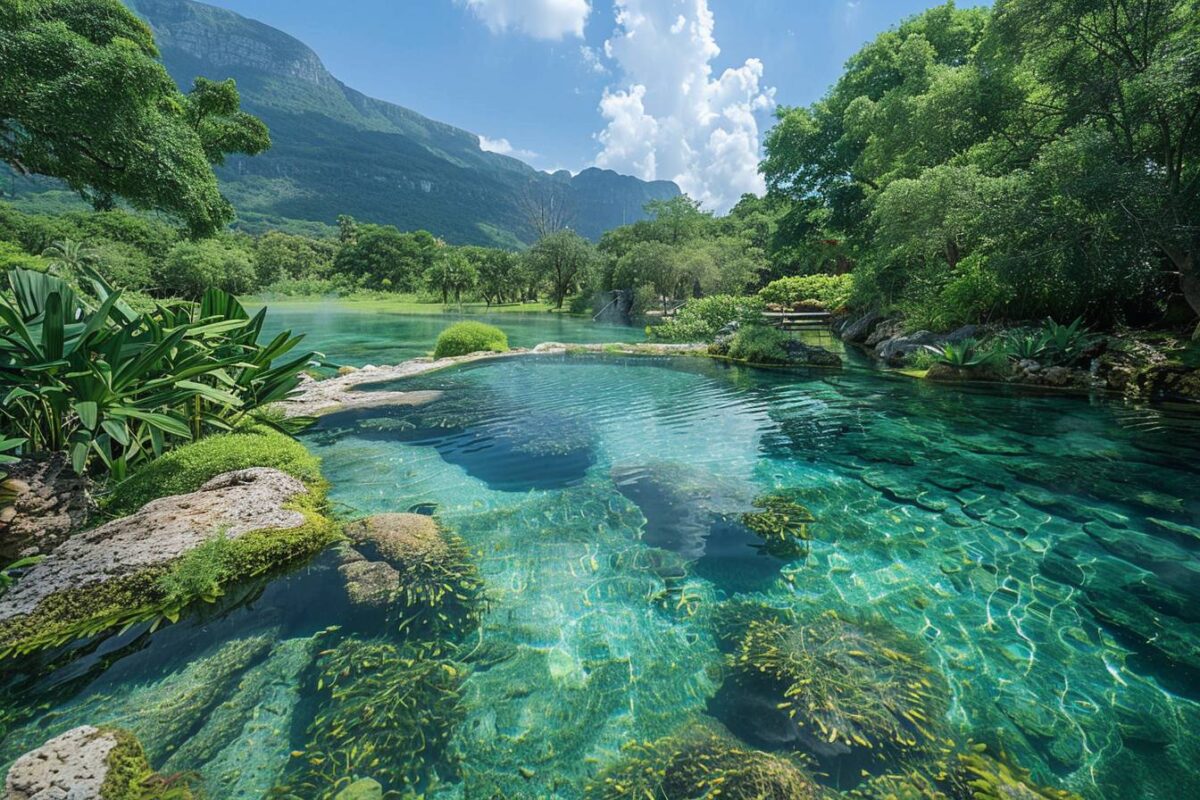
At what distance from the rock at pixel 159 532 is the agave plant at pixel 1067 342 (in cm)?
1590

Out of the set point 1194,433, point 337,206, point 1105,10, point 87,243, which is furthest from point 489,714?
point 337,206

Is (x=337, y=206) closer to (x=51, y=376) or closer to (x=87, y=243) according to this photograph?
(x=87, y=243)

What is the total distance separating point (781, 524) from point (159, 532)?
587cm

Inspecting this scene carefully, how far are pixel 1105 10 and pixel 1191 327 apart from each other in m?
7.41

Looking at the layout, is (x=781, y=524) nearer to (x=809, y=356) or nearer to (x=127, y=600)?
(x=127, y=600)

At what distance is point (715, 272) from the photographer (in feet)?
120

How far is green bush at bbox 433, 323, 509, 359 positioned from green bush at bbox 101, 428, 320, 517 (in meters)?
12.5

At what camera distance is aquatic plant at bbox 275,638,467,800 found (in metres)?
2.35

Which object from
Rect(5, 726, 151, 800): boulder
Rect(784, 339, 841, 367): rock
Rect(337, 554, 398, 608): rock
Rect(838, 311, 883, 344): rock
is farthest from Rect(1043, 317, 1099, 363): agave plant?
Rect(5, 726, 151, 800): boulder

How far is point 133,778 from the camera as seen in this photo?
2.16m

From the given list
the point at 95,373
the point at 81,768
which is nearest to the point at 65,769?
the point at 81,768

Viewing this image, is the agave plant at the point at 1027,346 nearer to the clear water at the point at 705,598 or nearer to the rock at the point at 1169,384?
the rock at the point at 1169,384

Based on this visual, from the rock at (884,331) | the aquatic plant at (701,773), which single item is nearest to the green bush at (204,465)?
the aquatic plant at (701,773)

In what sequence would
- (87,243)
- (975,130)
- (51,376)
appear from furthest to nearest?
(87,243) < (975,130) < (51,376)
